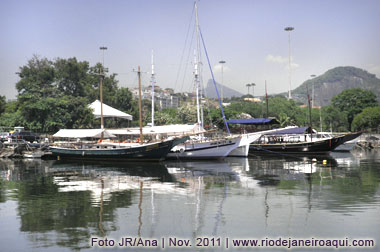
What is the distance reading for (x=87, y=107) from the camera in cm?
5662

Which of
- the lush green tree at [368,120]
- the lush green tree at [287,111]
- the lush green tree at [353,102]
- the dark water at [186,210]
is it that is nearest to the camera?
the dark water at [186,210]

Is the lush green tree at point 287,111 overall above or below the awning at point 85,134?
above

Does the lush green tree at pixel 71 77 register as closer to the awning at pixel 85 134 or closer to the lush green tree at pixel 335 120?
the awning at pixel 85 134

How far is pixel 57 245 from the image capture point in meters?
10.4

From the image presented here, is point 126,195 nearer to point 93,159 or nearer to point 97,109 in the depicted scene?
point 93,159

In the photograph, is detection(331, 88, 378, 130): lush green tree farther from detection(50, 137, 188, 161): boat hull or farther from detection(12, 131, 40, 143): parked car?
detection(12, 131, 40, 143): parked car

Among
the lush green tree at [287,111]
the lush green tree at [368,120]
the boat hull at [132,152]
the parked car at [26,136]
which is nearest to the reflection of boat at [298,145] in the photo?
the boat hull at [132,152]

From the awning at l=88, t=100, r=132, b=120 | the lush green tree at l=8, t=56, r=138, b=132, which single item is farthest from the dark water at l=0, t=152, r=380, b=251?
the awning at l=88, t=100, r=132, b=120

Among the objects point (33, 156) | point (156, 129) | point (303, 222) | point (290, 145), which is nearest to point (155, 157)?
point (156, 129)

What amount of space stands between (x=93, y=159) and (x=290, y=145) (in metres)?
22.6

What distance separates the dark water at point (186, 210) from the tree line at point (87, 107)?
19.9m

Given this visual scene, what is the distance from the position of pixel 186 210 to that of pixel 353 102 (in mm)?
92140

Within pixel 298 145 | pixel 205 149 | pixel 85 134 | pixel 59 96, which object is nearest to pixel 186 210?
pixel 205 149

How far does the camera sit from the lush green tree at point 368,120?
77188mm
